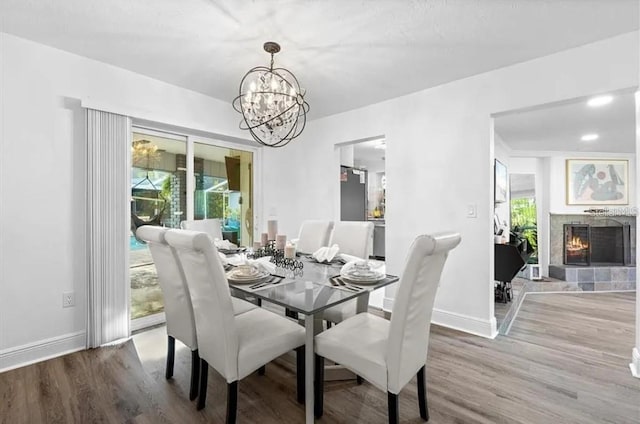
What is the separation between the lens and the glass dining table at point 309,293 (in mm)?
1479

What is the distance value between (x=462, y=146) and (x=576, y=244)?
13.1 feet

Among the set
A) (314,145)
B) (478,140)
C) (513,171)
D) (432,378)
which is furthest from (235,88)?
(513,171)

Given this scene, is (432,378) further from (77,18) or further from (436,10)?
(77,18)

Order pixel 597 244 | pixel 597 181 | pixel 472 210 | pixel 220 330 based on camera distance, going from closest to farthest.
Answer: pixel 220 330 → pixel 472 210 → pixel 597 244 → pixel 597 181

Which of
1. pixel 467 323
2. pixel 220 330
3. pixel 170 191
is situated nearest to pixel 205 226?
pixel 170 191

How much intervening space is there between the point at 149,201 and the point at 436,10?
10.0 feet

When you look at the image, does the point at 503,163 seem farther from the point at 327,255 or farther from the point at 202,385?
the point at 202,385

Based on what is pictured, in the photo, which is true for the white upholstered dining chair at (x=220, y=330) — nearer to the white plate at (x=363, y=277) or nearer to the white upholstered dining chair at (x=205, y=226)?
the white plate at (x=363, y=277)

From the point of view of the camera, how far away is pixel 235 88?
318 centimetres

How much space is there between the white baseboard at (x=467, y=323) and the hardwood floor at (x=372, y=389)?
10 cm

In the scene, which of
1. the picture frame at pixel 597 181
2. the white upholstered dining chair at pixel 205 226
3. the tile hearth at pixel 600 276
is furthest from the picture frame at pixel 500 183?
the white upholstered dining chair at pixel 205 226

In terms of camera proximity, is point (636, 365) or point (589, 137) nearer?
point (636, 365)

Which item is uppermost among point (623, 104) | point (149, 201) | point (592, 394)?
point (623, 104)

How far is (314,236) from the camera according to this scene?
118 inches
